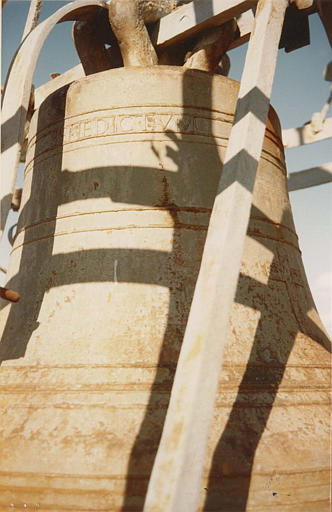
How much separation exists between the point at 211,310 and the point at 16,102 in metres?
1.40

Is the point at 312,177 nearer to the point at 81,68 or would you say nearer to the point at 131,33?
the point at 81,68

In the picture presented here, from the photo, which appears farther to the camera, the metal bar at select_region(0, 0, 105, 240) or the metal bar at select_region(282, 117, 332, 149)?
the metal bar at select_region(282, 117, 332, 149)

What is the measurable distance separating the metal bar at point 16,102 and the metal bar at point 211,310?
89 centimetres

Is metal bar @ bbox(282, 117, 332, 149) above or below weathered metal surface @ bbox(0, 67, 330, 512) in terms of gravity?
above

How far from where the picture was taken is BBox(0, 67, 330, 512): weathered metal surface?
203cm

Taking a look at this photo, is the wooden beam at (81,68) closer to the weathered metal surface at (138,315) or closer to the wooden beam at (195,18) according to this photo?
the wooden beam at (195,18)

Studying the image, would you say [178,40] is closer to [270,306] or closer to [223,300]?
[270,306]

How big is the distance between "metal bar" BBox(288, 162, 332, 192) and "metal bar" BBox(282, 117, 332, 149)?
0.88ft

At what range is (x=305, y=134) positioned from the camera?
4.97 metres


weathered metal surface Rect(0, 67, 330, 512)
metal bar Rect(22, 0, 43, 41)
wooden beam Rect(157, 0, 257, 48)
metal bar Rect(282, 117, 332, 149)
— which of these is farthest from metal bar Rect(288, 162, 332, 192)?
metal bar Rect(22, 0, 43, 41)

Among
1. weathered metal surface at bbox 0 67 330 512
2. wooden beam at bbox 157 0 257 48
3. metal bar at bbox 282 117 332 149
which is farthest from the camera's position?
metal bar at bbox 282 117 332 149

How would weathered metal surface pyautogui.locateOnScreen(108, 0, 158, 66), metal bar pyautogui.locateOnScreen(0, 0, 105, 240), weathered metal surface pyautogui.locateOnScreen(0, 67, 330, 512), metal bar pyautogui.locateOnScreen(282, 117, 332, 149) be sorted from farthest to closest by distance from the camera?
1. metal bar pyautogui.locateOnScreen(282, 117, 332, 149)
2. weathered metal surface pyautogui.locateOnScreen(108, 0, 158, 66)
3. metal bar pyautogui.locateOnScreen(0, 0, 105, 240)
4. weathered metal surface pyautogui.locateOnScreen(0, 67, 330, 512)

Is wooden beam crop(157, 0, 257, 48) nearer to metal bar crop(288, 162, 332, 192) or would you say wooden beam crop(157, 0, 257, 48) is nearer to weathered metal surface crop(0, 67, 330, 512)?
weathered metal surface crop(0, 67, 330, 512)

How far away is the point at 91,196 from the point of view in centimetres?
271
